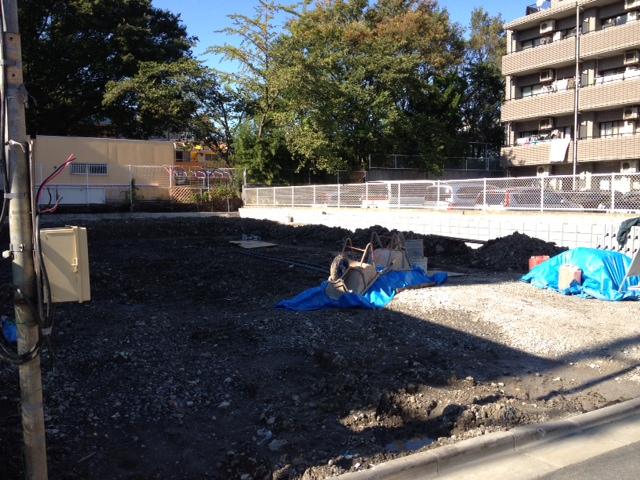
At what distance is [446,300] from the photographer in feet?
31.0

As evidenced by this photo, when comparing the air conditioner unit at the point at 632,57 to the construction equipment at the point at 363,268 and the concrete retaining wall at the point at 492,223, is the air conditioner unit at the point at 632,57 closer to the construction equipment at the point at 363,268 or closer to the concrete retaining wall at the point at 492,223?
the concrete retaining wall at the point at 492,223

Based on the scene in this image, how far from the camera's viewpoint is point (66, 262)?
3586mm

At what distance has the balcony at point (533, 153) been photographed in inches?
1428

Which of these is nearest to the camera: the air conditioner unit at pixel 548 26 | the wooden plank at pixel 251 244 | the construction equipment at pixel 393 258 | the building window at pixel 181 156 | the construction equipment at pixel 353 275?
the construction equipment at pixel 353 275

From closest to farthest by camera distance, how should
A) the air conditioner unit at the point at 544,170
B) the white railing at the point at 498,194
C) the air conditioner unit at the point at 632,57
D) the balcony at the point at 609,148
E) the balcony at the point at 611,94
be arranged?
1. the white railing at the point at 498,194
2. the balcony at the point at 611,94
3. the air conditioner unit at the point at 632,57
4. the balcony at the point at 609,148
5. the air conditioner unit at the point at 544,170

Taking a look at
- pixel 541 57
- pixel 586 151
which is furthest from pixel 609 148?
pixel 541 57

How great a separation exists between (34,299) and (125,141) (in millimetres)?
31917

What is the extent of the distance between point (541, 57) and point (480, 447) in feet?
123

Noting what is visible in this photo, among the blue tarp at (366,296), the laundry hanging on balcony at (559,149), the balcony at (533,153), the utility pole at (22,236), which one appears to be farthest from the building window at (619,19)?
the utility pole at (22,236)

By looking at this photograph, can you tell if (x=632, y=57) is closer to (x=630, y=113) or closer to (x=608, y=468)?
(x=630, y=113)

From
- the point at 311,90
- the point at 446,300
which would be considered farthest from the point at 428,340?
the point at 311,90

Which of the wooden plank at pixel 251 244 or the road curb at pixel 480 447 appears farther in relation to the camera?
the wooden plank at pixel 251 244

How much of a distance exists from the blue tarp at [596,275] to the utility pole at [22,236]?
30.3 feet

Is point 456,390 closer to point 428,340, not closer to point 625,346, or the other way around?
point 428,340
